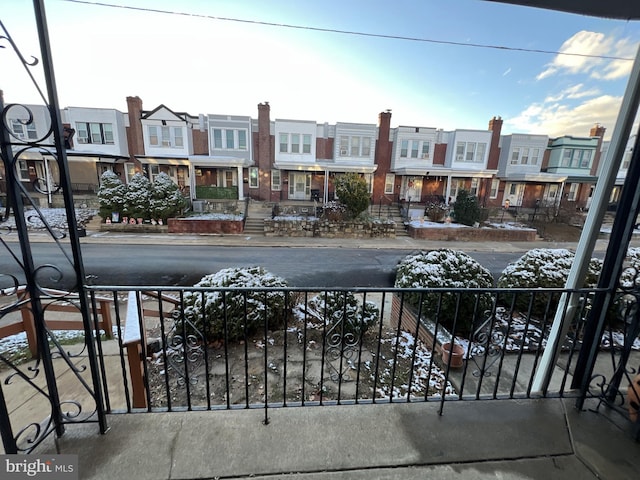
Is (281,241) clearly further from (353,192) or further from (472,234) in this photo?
(472,234)

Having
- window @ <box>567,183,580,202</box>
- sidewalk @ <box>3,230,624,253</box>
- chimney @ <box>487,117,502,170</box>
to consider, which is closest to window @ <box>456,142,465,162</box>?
chimney @ <box>487,117,502,170</box>

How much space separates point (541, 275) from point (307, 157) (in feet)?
54.3

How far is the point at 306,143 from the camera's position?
19344mm

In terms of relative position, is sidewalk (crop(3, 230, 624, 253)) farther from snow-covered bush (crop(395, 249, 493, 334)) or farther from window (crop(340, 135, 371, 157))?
window (crop(340, 135, 371, 157))

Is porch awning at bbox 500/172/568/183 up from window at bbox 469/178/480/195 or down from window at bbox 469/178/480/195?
up

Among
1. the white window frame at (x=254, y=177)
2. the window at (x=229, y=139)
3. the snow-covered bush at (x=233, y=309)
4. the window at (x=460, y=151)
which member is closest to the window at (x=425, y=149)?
the window at (x=460, y=151)

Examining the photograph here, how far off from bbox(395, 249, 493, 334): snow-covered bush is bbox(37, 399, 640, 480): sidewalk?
2050mm

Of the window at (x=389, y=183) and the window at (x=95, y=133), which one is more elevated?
the window at (x=95, y=133)

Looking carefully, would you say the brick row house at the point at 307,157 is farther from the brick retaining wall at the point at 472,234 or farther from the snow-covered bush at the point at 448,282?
the snow-covered bush at the point at 448,282

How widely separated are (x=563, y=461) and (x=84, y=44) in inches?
166

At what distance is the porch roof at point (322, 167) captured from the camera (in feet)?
60.4

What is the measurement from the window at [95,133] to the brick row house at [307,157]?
64 millimetres

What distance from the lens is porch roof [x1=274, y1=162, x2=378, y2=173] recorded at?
18422 mm

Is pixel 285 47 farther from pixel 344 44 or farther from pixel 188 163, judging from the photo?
pixel 188 163
